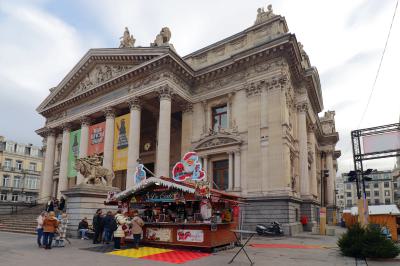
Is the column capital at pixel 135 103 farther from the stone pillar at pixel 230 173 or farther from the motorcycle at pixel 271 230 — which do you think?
the motorcycle at pixel 271 230

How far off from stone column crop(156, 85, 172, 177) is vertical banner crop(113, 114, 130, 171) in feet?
12.5

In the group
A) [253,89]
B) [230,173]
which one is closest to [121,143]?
[230,173]

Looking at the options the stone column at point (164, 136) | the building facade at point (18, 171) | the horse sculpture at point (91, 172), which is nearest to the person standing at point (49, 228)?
the horse sculpture at point (91, 172)

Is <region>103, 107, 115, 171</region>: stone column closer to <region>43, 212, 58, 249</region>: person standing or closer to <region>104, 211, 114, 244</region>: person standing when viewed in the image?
<region>104, 211, 114, 244</region>: person standing

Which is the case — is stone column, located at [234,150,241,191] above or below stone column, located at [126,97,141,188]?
below

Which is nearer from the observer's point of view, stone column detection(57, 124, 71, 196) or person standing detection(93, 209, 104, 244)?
person standing detection(93, 209, 104, 244)

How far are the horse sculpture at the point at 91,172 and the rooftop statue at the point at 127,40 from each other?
16.8 metres

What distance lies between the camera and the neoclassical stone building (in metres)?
24.1

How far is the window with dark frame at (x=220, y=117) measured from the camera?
28111 mm

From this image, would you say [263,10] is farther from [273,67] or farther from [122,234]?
[122,234]

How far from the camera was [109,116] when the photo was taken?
1224 inches

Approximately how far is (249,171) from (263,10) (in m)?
13.8

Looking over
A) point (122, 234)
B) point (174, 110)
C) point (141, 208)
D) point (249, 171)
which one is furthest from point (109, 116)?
point (122, 234)

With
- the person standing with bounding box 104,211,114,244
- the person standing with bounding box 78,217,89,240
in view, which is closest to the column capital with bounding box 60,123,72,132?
the person standing with bounding box 78,217,89,240
